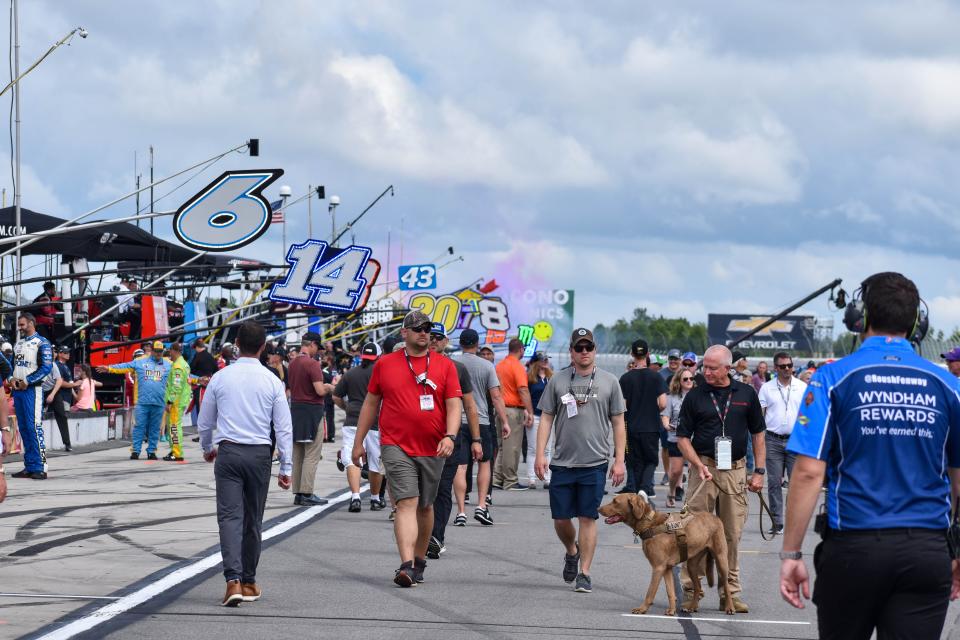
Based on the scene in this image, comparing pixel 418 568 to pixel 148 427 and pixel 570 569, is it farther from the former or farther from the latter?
pixel 148 427

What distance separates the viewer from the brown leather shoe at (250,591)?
8.38m

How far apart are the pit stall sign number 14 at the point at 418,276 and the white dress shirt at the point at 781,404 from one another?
3723 cm

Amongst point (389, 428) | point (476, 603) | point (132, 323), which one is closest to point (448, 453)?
point (389, 428)

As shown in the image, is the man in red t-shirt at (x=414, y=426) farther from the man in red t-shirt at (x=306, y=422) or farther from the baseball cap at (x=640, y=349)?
the baseball cap at (x=640, y=349)

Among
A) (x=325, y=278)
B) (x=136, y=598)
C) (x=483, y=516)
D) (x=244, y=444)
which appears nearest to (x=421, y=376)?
(x=244, y=444)

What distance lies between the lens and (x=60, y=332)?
84.6 feet

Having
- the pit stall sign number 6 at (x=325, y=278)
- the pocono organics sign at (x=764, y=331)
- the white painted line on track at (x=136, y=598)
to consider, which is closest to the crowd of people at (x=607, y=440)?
the white painted line on track at (x=136, y=598)

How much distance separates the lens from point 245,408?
8648 millimetres

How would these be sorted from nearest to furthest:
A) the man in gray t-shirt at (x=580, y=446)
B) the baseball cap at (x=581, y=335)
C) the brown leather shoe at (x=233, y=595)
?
1. the brown leather shoe at (x=233, y=595)
2. the man in gray t-shirt at (x=580, y=446)
3. the baseball cap at (x=581, y=335)

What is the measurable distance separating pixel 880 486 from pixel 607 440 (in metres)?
5.62

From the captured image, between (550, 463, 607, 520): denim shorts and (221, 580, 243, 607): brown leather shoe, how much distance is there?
7.88 ft

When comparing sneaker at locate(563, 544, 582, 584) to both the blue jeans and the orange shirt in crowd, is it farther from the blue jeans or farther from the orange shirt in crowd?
the blue jeans

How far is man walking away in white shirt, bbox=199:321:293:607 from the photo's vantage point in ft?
27.7

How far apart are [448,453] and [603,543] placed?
11.8 feet
